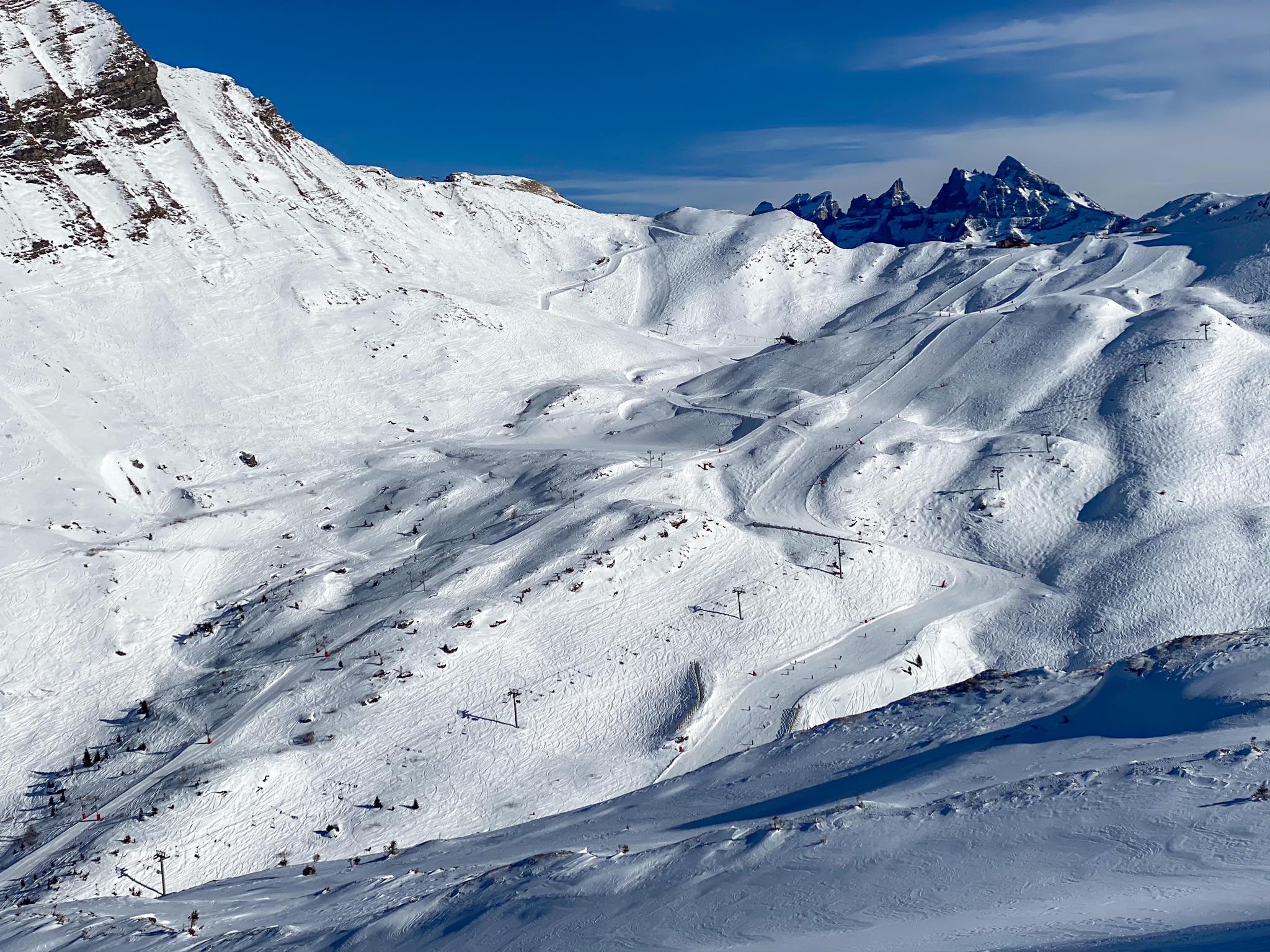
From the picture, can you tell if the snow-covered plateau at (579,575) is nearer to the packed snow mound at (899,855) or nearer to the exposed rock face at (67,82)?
the packed snow mound at (899,855)

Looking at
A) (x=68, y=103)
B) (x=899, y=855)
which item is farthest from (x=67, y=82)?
(x=899, y=855)

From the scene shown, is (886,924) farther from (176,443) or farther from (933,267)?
(933,267)

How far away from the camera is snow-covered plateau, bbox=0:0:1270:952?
14398mm

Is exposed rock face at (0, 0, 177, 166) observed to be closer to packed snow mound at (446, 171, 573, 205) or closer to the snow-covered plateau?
the snow-covered plateau

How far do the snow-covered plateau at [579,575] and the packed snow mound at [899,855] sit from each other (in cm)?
10

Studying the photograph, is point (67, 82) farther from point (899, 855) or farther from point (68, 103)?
point (899, 855)

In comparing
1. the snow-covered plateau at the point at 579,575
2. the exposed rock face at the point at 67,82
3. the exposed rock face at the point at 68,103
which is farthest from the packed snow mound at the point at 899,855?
the exposed rock face at the point at 67,82

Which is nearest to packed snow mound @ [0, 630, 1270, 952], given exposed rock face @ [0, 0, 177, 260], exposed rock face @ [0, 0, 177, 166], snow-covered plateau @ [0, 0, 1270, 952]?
snow-covered plateau @ [0, 0, 1270, 952]

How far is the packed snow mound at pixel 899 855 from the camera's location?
1152cm

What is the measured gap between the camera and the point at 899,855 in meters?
13.4

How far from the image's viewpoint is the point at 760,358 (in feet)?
224

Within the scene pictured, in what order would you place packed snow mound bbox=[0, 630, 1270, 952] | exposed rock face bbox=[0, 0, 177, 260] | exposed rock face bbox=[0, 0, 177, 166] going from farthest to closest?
exposed rock face bbox=[0, 0, 177, 166]
exposed rock face bbox=[0, 0, 177, 260]
packed snow mound bbox=[0, 630, 1270, 952]

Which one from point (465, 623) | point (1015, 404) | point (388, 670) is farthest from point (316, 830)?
point (1015, 404)

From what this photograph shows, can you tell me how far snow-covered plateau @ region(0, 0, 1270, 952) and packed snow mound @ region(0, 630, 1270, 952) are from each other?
98 millimetres
